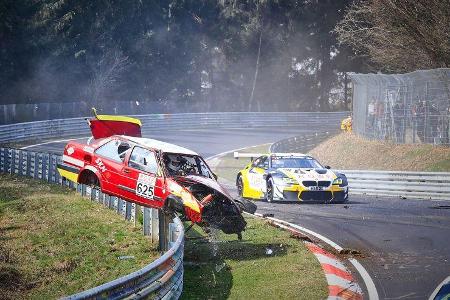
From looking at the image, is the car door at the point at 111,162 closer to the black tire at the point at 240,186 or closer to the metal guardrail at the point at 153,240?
the metal guardrail at the point at 153,240

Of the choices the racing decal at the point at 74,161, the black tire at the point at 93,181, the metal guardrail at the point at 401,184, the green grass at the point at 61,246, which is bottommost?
the metal guardrail at the point at 401,184

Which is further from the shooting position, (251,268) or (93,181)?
(93,181)

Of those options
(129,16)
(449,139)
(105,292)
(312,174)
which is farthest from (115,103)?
(105,292)

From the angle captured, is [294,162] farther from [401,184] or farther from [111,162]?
[111,162]

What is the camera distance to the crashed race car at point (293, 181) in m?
16.4

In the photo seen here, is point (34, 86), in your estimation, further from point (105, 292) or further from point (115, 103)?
point (105, 292)

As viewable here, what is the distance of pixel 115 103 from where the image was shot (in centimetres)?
5091

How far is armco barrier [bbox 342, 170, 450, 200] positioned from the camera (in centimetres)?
1923

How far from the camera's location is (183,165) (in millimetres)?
12805

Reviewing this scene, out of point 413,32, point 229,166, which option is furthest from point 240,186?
point 413,32

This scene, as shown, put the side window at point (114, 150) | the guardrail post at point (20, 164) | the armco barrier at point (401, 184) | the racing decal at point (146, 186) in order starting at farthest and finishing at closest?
the guardrail post at point (20, 164), the armco barrier at point (401, 184), the side window at point (114, 150), the racing decal at point (146, 186)

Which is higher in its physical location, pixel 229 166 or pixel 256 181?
pixel 256 181

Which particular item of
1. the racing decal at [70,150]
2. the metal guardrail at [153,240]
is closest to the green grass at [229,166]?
the metal guardrail at [153,240]

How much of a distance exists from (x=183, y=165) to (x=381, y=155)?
49.1 feet
